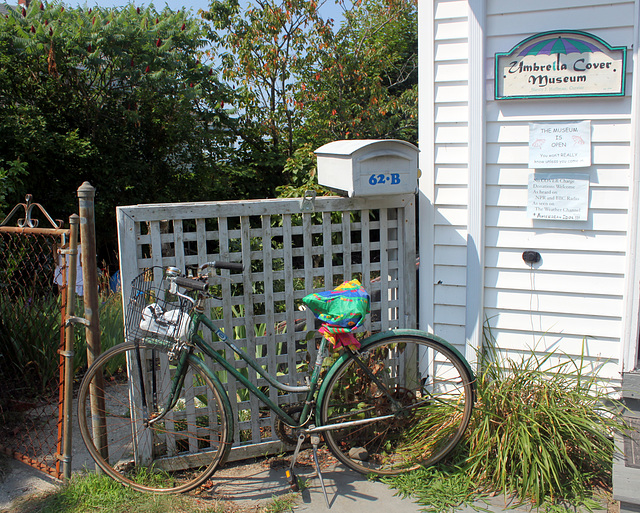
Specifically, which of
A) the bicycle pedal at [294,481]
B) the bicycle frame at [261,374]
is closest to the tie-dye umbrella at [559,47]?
the bicycle frame at [261,374]

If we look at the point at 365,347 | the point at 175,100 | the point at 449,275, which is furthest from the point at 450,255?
the point at 175,100

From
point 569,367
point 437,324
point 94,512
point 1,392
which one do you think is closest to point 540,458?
point 569,367

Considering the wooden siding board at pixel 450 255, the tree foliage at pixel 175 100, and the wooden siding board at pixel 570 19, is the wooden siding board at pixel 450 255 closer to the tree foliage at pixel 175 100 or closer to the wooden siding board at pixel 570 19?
the wooden siding board at pixel 570 19

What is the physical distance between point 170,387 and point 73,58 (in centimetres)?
585

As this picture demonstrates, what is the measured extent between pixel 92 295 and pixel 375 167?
166cm

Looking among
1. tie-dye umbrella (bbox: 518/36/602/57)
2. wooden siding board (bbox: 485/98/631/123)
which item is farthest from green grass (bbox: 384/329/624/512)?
tie-dye umbrella (bbox: 518/36/602/57)

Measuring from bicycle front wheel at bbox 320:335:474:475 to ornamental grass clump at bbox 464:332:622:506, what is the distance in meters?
0.14

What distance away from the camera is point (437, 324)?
3.61 meters

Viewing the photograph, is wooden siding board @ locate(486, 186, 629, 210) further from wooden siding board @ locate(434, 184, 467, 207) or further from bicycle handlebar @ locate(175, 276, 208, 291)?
bicycle handlebar @ locate(175, 276, 208, 291)

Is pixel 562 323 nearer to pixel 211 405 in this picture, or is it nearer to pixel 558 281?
pixel 558 281

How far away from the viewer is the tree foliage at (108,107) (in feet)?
23.3

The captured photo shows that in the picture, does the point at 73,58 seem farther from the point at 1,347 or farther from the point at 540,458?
the point at 540,458

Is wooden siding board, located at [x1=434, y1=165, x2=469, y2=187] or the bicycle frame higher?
wooden siding board, located at [x1=434, y1=165, x2=469, y2=187]

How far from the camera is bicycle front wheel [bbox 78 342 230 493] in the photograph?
292cm
